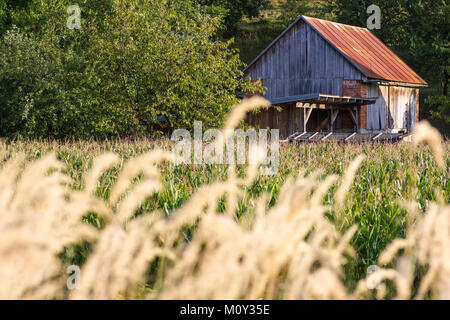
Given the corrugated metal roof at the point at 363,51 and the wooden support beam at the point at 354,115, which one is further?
the corrugated metal roof at the point at 363,51

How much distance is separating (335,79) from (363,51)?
3.70 meters

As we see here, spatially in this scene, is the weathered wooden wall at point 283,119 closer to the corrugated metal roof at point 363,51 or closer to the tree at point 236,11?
the corrugated metal roof at point 363,51


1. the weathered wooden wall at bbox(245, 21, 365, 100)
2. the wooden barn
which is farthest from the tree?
the weathered wooden wall at bbox(245, 21, 365, 100)

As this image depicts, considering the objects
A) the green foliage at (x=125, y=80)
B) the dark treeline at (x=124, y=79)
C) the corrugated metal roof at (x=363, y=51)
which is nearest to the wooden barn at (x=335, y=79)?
the corrugated metal roof at (x=363, y=51)

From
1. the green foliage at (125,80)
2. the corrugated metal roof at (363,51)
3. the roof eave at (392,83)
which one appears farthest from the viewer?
the corrugated metal roof at (363,51)

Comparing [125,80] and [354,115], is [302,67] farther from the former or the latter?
[125,80]

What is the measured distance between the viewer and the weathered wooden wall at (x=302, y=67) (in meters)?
27.8

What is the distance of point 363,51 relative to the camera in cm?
2978

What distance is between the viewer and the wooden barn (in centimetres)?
2678

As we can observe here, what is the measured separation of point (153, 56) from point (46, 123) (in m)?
5.58

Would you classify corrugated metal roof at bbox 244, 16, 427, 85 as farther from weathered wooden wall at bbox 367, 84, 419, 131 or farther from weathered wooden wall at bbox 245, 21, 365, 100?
weathered wooden wall at bbox 367, 84, 419, 131
